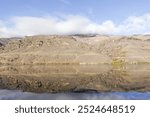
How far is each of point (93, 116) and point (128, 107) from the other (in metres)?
2.26

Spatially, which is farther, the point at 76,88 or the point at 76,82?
the point at 76,82

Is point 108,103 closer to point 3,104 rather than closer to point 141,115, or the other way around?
point 141,115

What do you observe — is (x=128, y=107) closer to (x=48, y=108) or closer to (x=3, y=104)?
(x=48, y=108)

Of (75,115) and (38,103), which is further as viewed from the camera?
(38,103)

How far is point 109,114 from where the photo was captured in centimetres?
1853

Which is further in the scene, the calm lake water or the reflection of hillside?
the reflection of hillside

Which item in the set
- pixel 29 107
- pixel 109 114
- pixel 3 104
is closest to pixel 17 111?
pixel 29 107

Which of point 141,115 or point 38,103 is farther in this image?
point 38,103

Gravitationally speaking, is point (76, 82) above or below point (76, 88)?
below

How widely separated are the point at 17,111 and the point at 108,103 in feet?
18.3

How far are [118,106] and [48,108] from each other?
13.6 feet

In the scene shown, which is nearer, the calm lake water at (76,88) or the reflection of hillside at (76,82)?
the calm lake water at (76,88)

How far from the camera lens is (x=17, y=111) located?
18625 mm

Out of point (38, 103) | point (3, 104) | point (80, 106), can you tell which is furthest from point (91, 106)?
point (3, 104)
